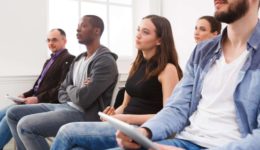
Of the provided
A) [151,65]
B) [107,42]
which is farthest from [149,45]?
[107,42]

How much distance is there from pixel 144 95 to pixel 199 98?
482 mm

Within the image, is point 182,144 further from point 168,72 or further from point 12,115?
point 12,115

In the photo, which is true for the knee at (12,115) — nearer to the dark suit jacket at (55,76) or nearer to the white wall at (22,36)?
the dark suit jacket at (55,76)

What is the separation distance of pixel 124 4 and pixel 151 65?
7.75ft

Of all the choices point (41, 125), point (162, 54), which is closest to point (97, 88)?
point (41, 125)

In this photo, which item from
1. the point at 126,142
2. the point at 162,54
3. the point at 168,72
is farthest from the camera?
the point at 162,54

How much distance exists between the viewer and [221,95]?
3.78 ft

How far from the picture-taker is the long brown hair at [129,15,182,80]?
5.66 ft

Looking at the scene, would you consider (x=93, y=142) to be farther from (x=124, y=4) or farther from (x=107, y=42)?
(x=124, y=4)

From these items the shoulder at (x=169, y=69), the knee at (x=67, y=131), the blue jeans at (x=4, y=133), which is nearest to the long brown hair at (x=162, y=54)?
the shoulder at (x=169, y=69)

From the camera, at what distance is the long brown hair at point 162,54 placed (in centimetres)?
172

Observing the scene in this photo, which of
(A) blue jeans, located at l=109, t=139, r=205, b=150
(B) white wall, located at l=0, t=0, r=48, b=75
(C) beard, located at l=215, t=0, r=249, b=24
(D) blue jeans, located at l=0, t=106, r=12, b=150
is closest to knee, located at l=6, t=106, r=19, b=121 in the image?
(D) blue jeans, located at l=0, t=106, r=12, b=150

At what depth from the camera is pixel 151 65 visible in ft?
5.78

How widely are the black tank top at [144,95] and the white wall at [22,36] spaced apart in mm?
1744
